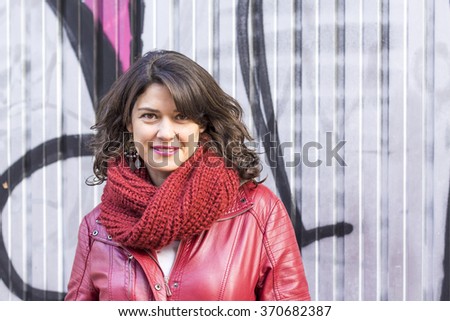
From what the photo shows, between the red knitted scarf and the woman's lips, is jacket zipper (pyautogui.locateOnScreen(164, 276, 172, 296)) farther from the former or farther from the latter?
the woman's lips

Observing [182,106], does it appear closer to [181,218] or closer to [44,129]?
[181,218]

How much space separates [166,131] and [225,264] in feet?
1.37

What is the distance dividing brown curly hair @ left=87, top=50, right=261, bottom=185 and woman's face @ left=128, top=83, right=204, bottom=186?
0.03m

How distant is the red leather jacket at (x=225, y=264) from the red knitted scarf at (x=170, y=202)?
4cm

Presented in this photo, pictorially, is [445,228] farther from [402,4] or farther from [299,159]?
[402,4]

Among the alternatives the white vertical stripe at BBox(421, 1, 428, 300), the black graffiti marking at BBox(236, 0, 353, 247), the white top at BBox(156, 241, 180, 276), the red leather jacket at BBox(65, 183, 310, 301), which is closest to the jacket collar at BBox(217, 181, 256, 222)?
the red leather jacket at BBox(65, 183, 310, 301)

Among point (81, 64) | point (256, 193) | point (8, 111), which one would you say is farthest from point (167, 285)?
point (8, 111)

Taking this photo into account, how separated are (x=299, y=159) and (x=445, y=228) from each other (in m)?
0.78

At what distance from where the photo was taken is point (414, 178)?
3043 mm

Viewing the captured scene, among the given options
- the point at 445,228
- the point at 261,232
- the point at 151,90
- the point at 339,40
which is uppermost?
the point at 339,40

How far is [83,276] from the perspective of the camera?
1.94 m

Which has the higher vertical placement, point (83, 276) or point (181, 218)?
point (181, 218)

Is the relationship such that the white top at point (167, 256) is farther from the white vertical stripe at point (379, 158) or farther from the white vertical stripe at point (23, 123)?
the white vertical stripe at point (23, 123)
